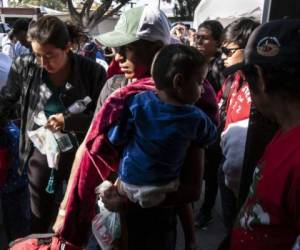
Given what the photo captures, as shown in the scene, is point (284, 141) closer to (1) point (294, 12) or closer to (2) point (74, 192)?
(1) point (294, 12)

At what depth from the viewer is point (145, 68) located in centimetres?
191

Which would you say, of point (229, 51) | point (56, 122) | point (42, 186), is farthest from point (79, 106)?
point (229, 51)

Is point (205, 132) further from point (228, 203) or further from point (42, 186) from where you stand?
point (42, 186)

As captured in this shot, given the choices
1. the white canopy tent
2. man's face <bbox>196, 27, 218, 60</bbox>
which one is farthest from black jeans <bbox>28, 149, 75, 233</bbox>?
the white canopy tent

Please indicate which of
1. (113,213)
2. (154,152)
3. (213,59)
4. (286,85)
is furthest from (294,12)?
(213,59)

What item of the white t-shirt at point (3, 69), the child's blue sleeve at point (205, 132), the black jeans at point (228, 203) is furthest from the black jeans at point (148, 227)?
the white t-shirt at point (3, 69)

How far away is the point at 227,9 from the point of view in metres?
10.6

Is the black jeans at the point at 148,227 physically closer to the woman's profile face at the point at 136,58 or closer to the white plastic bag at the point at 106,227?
the white plastic bag at the point at 106,227

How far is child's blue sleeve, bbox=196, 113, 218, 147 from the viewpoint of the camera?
1755mm

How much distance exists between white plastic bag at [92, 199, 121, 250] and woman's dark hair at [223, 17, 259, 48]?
1.73m

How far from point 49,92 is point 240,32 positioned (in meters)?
1.37

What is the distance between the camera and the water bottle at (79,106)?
2.81 metres

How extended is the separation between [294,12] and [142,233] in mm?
1054

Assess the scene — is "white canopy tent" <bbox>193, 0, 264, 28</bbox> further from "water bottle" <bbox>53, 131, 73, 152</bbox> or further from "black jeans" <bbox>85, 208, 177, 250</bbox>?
"black jeans" <bbox>85, 208, 177, 250</bbox>
